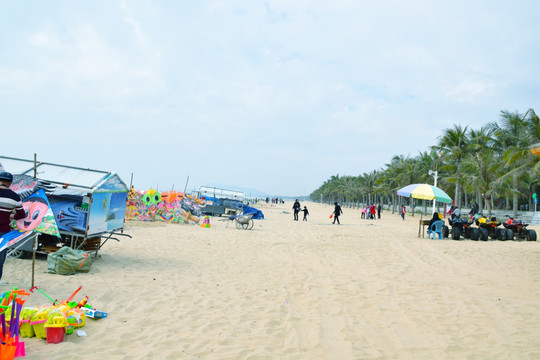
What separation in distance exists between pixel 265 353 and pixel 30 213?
3711 mm

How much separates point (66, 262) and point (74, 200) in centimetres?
135

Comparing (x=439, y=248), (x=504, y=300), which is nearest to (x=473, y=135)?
(x=439, y=248)

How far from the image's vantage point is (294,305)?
17.7 ft

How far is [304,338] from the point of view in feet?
13.8

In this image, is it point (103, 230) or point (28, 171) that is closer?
point (28, 171)

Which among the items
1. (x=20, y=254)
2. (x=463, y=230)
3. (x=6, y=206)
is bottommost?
(x=20, y=254)

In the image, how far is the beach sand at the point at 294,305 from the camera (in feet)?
12.7

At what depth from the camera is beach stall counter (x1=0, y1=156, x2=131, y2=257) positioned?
22.9 feet

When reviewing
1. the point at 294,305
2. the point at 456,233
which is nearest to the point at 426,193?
the point at 456,233

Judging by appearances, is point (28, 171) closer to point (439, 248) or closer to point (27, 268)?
point (27, 268)

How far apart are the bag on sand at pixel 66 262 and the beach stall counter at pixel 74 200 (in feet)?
1.93

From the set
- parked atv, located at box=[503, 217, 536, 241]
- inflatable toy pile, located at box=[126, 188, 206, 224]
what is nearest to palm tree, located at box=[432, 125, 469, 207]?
parked atv, located at box=[503, 217, 536, 241]

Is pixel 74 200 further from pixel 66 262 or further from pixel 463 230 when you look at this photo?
pixel 463 230

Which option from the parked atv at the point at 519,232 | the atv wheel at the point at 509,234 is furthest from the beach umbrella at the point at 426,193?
the parked atv at the point at 519,232
